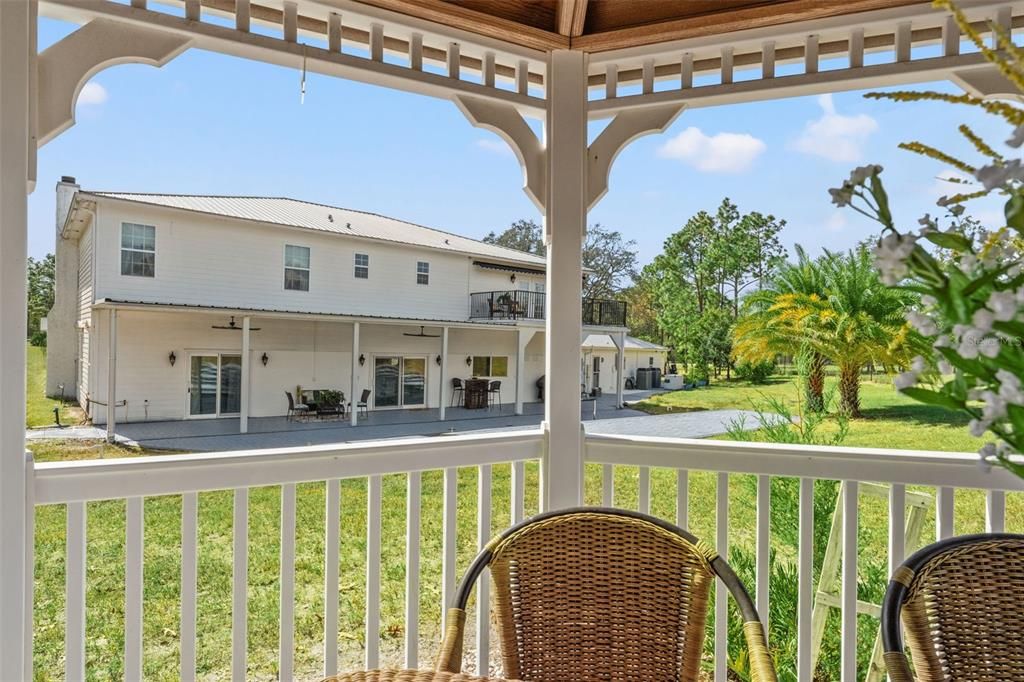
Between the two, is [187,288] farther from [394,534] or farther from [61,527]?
[394,534]

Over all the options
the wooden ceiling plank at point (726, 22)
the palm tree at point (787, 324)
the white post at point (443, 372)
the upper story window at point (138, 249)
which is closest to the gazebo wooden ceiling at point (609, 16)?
the wooden ceiling plank at point (726, 22)

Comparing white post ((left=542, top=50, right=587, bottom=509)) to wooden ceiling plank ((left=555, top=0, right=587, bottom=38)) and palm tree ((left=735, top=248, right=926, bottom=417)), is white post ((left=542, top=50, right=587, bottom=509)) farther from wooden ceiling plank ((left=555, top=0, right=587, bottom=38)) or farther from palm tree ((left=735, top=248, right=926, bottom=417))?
palm tree ((left=735, top=248, right=926, bottom=417))

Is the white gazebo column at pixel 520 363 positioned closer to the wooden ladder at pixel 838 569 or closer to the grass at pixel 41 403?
the wooden ladder at pixel 838 569

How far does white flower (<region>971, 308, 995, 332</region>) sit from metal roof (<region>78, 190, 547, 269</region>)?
4554 millimetres

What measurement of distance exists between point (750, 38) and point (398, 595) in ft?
13.1

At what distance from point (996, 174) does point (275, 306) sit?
19.1 ft

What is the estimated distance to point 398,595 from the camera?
439cm

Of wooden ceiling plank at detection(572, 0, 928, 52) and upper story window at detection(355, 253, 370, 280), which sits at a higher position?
wooden ceiling plank at detection(572, 0, 928, 52)

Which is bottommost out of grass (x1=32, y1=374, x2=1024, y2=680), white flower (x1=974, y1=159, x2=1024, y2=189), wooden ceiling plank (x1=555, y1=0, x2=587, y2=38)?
grass (x1=32, y1=374, x2=1024, y2=680)

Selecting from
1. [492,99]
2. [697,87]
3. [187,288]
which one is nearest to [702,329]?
[697,87]

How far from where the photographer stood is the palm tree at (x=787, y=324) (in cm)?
324

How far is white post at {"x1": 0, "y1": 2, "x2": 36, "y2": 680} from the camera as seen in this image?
4.94 feet

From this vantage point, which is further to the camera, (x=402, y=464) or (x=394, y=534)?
(x=394, y=534)

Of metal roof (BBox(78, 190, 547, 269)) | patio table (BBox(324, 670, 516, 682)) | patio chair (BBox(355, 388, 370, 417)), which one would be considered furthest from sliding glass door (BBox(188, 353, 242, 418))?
patio table (BBox(324, 670, 516, 682))
